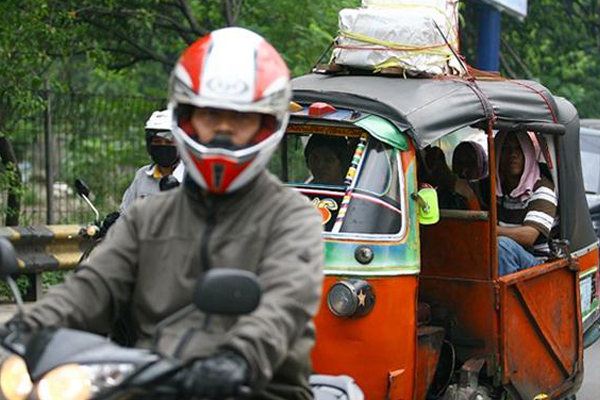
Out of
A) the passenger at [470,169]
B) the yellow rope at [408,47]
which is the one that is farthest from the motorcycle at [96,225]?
the passenger at [470,169]

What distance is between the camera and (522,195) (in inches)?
311

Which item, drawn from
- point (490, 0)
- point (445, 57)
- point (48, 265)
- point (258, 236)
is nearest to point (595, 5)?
point (490, 0)

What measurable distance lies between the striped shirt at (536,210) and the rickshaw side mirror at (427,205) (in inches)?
48.8

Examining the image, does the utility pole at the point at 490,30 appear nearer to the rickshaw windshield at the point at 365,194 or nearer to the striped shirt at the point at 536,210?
the striped shirt at the point at 536,210

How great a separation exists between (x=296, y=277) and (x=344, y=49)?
427 centimetres

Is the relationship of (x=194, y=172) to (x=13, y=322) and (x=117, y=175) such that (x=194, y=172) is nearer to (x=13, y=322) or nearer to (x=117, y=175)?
(x=13, y=322)

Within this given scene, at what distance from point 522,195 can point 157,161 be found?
226 cm

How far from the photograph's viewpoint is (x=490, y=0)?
16312 millimetres

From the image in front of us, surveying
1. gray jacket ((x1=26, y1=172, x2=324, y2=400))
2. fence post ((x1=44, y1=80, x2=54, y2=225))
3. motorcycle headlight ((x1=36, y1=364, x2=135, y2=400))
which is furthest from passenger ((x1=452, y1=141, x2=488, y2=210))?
fence post ((x1=44, y1=80, x2=54, y2=225))

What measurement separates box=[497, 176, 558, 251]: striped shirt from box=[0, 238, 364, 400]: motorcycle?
15.7 feet

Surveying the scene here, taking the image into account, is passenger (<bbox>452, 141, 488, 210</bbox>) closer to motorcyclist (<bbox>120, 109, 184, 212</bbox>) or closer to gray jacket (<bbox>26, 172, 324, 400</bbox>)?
motorcyclist (<bbox>120, 109, 184, 212</bbox>)

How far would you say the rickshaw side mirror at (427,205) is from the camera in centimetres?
669

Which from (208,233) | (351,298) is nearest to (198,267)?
(208,233)

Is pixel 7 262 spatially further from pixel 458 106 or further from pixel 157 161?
pixel 157 161
